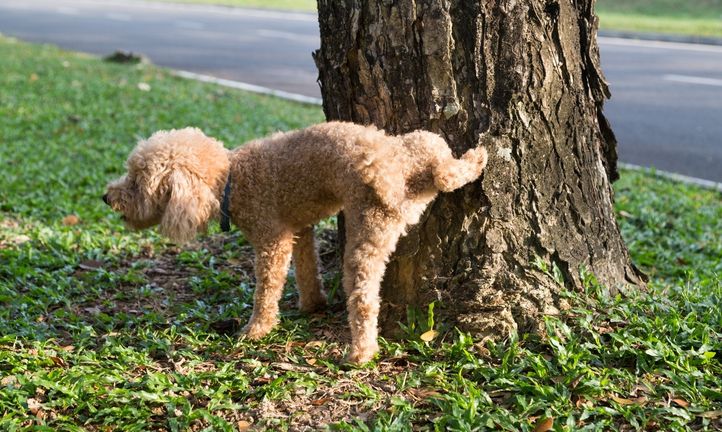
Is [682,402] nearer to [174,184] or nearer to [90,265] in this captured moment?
[174,184]

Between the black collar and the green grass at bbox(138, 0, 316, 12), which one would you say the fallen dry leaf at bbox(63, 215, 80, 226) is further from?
the green grass at bbox(138, 0, 316, 12)

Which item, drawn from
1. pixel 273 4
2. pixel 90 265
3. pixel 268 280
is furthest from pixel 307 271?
pixel 273 4

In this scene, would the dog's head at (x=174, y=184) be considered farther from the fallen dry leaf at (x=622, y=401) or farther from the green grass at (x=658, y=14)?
the green grass at (x=658, y=14)

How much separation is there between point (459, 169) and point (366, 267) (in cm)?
64

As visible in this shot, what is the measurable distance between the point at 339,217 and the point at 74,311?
1654 millimetres

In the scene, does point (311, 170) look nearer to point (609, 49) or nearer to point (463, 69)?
point (463, 69)

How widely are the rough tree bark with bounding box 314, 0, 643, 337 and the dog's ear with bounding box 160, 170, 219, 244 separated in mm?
854

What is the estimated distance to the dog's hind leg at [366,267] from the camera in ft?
11.8

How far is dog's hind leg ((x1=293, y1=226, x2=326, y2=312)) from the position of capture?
4.34 meters

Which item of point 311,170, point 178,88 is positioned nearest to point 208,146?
point 311,170

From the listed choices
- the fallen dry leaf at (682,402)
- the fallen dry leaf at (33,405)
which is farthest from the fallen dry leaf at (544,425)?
the fallen dry leaf at (33,405)

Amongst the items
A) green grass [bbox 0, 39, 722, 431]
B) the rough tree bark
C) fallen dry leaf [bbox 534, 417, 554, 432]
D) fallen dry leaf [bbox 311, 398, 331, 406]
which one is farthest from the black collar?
fallen dry leaf [bbox 534, 417, 554, 432]

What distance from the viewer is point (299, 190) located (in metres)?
3.83

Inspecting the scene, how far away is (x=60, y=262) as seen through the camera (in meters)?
5.20
